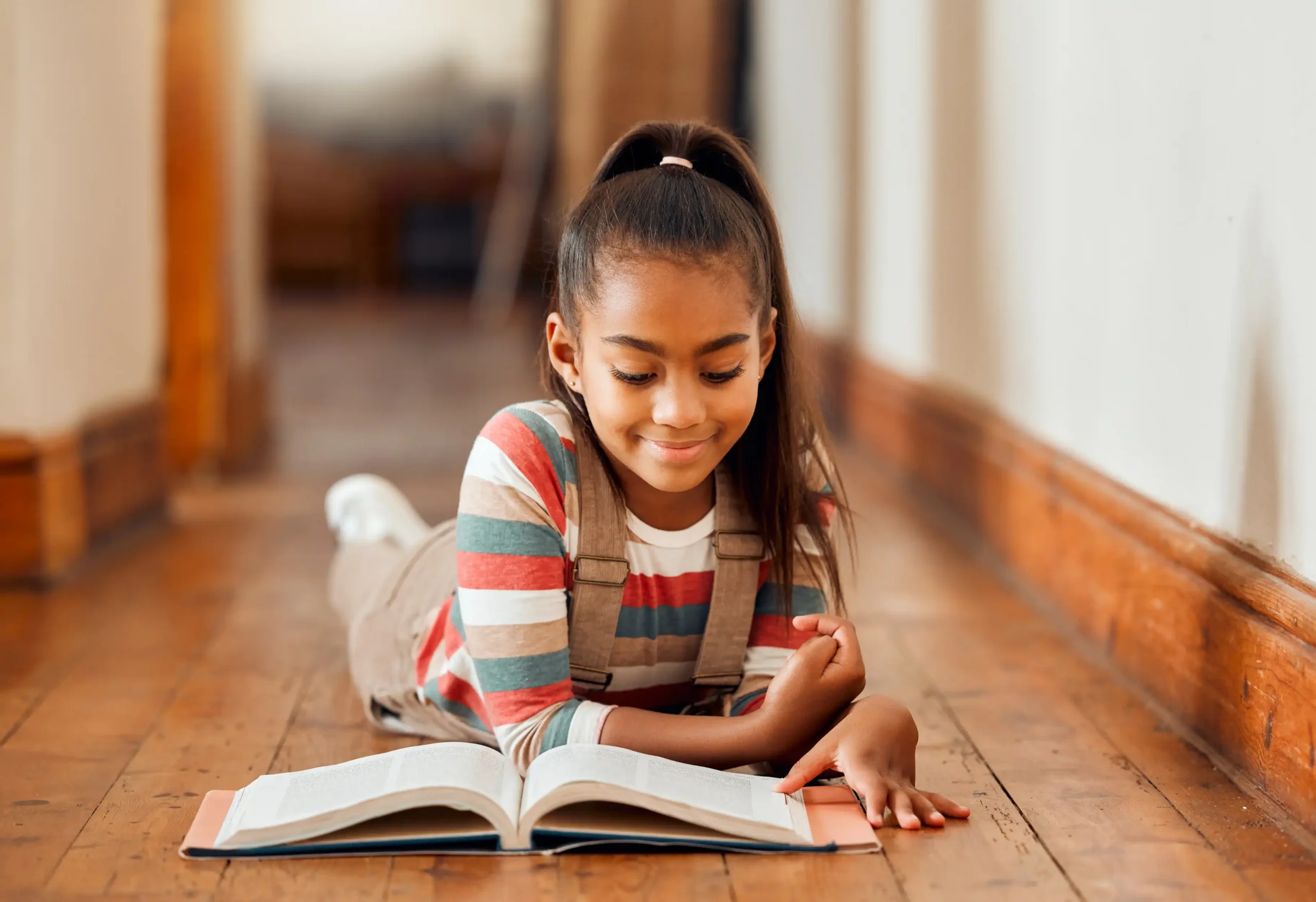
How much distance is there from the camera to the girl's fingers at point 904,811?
1075 mm

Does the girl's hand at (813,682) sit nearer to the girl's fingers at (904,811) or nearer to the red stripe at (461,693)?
the girl's fingers at (904,811)

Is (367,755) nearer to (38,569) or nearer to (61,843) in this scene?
(61,843)

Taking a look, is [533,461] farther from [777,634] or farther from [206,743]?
[206,743]

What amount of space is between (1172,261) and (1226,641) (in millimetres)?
376

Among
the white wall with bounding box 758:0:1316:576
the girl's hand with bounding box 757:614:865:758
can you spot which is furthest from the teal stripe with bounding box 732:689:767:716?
the white wall with bounding box 758:0:1316:576

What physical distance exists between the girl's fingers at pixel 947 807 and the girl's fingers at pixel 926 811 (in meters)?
0.01

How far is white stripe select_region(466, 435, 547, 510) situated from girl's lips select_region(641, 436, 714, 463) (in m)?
0.10

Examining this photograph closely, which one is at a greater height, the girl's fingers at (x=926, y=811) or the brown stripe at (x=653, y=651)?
the brown stripe at (x=653, y=651)

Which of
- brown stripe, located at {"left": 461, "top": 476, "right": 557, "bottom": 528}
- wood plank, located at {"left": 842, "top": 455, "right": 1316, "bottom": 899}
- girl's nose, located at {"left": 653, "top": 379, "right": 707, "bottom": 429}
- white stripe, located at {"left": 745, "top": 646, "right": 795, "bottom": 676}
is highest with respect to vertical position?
girl's nose, located at {"left": 653, "top": 379, "right": 707, "bottom": 429}

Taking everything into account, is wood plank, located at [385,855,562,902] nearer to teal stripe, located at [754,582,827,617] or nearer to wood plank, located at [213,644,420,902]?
wood plank, located at [213,644,420,902]

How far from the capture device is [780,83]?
12.9ft

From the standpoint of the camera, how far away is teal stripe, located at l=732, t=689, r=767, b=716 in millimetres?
1229

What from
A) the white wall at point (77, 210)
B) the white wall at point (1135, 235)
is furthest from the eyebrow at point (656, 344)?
the white wall at point (77, 210)

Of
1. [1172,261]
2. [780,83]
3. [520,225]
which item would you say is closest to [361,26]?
[520,225]
